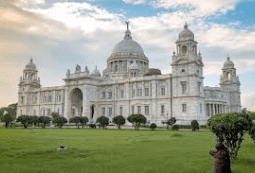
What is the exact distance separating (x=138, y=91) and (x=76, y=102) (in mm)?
19530

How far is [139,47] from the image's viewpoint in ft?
269

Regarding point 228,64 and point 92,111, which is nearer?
point 228,64

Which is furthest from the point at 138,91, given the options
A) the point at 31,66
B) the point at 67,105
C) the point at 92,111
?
the point at 31,66

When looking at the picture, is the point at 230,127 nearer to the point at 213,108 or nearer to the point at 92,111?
the point at 213,108

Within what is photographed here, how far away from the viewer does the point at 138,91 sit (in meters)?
60.0

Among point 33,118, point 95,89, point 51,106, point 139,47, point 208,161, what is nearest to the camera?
point 208,161

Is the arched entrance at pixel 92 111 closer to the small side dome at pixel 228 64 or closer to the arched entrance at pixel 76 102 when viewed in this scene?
the arched entrance at pixel 76 102

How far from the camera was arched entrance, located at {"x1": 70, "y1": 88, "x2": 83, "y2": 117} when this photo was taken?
2680 inches

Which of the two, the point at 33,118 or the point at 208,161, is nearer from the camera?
the point at 208,161

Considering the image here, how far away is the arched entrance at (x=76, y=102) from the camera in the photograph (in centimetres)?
6806

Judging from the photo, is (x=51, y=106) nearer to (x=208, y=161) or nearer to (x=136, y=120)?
(x=136, y=120)

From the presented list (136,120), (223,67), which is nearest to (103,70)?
(223,67)

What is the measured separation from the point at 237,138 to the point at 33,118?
4328 centimetres

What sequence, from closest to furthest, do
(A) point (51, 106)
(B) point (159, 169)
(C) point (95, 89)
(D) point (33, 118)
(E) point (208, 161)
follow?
1. (B) point (159, 169)
2. (E) point (208, 161)
3. (D) point (33, 118)
4. (C) point (95, 89)
5. (A) point (51, 106)
